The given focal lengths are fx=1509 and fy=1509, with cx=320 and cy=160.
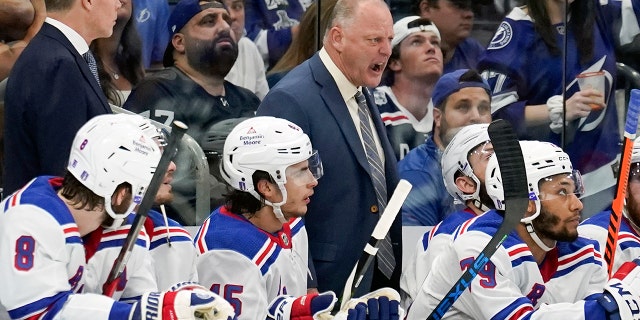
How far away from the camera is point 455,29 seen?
6012 mm

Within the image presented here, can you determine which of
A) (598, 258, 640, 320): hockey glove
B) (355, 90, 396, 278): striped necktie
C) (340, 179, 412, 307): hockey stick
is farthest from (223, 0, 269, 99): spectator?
(598, 258, 640, 320): hockey glove

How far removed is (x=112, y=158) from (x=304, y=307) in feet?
2.17

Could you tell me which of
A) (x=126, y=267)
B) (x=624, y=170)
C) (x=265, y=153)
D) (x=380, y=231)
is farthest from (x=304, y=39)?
(x=380, y=231)

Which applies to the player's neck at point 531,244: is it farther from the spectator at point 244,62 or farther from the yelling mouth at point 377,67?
the spectator at point 244,62

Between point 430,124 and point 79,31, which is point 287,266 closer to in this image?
point 79,31

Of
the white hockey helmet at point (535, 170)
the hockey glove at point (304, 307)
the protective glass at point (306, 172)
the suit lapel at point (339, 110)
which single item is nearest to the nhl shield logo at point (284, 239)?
the protective glass at point (306, 172)

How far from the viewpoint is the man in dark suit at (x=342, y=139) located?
15.7 feet

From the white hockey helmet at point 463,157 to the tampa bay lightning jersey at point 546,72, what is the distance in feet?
3.97

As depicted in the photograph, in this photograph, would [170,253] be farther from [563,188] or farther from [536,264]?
[563,188]

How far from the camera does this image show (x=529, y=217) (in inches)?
173

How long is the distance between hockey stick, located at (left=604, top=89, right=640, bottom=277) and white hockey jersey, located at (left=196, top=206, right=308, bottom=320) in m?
0.89

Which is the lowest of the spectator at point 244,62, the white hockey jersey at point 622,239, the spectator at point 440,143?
the spectator at point 440,143

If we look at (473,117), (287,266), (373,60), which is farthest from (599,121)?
(287,266)

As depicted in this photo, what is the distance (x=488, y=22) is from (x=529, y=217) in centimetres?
177
